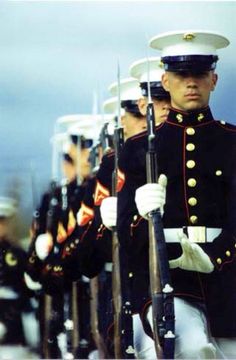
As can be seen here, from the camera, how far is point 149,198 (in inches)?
197

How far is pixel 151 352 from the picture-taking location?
5.09 metres

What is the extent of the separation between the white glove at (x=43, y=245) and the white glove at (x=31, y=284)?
0.11 m

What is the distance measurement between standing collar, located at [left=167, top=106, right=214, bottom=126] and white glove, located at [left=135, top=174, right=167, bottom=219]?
0.28 metres

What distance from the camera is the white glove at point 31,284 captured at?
536cm

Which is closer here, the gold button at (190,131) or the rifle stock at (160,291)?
the rifle stock at (160,291)

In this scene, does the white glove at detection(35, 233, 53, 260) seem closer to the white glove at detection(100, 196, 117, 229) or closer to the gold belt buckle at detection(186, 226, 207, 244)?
the white glove at detection(100, 196, 117, 229)

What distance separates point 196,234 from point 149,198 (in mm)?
254

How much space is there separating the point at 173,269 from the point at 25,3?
49.0 inches

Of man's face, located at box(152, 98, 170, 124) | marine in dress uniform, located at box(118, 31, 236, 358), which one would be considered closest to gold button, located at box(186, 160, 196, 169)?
marine in dress uniform, located at box(118, 31, 236, 358)

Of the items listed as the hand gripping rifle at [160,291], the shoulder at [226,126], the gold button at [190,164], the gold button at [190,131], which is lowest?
the hand gripping rifle at [160,291]

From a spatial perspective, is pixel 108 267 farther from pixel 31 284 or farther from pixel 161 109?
pixel 161 109

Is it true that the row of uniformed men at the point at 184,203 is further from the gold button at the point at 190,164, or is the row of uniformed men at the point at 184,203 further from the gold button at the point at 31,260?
the gold button at the point at 31,260

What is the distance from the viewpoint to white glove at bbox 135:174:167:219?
4992 mm

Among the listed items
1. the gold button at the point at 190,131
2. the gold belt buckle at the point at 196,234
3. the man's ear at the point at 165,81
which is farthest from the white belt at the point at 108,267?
the man's ear at the point at 165,81
